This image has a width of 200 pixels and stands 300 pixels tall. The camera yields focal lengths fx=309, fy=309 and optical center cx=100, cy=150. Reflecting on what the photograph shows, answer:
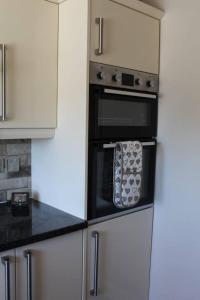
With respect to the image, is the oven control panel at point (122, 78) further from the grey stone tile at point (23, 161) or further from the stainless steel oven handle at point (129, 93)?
the grey stone tile at point (23, 161)

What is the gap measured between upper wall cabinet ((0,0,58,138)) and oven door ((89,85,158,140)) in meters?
0.27

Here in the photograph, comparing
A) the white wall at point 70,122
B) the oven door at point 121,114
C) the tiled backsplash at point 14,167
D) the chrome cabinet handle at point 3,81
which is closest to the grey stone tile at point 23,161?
the tiled backsplash at point 14,167

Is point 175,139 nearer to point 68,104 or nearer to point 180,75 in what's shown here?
point 180,75

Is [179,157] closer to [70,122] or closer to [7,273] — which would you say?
[70,122]

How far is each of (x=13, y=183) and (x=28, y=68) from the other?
69 centimetres

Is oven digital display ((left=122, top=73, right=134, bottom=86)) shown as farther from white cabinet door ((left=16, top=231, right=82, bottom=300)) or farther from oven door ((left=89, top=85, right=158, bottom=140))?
white cabinet door ((left=16, top=231, right=82, bottom=300))

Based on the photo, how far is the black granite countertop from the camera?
1275mm

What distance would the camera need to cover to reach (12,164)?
71.0 inches

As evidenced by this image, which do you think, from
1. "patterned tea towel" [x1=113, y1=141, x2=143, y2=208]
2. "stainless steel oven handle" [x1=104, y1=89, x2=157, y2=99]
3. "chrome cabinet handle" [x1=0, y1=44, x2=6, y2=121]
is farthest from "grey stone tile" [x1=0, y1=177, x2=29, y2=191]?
"stainless steel oven handle" [x1=104, y1=89, x2=157, y2=99]

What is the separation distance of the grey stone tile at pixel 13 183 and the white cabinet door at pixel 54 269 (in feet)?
1.82

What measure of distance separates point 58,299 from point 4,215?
487 millimetres

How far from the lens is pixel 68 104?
1.56 metres

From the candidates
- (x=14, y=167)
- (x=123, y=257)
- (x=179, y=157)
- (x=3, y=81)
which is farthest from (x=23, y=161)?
(x=179, y=157)

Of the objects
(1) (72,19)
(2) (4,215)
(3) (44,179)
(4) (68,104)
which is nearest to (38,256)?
(2) (4,215)
